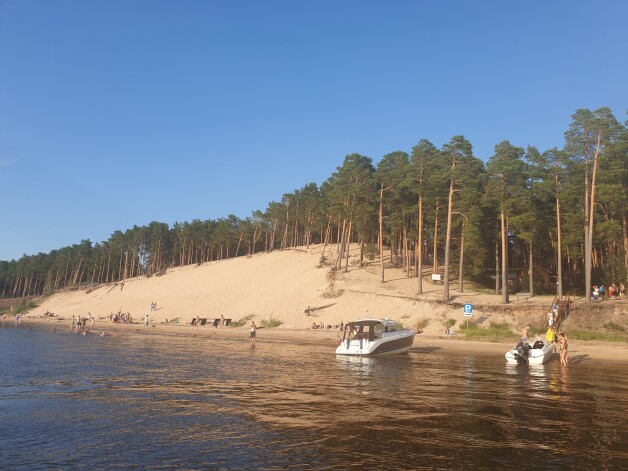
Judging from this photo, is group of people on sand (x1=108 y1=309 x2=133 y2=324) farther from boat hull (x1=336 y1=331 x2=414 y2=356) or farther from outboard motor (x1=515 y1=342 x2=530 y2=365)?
outboard motor (x1=515 y1=342 x2=530 y2=365)

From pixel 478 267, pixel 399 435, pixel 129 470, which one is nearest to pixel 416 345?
pixel 478 267

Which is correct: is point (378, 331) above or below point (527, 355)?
above

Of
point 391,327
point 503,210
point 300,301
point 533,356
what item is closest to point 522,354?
point 533,356

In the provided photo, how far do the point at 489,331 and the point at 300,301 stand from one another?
2755 centimetres

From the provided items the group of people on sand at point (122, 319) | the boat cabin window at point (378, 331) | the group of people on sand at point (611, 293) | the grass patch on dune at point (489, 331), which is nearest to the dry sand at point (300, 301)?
the grass patch on dune at point (489, 331)

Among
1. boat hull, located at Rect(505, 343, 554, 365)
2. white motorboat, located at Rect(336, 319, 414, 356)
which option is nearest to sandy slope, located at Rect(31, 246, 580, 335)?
white motorboat, located at Rect(336, 319, 414, 356)

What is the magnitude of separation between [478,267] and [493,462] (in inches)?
1920

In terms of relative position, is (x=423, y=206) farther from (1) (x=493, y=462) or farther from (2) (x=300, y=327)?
(1) (x=493, y=462)

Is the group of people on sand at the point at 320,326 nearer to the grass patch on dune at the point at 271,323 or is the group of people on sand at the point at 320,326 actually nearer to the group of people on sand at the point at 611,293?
the grass patch on dune at the point at 271,323

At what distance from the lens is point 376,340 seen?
1241 inches

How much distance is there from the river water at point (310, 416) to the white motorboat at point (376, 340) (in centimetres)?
470

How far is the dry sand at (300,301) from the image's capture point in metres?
42.9

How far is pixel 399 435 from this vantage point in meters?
11.7

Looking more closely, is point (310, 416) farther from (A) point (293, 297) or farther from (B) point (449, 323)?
(A) point (293, 297)
